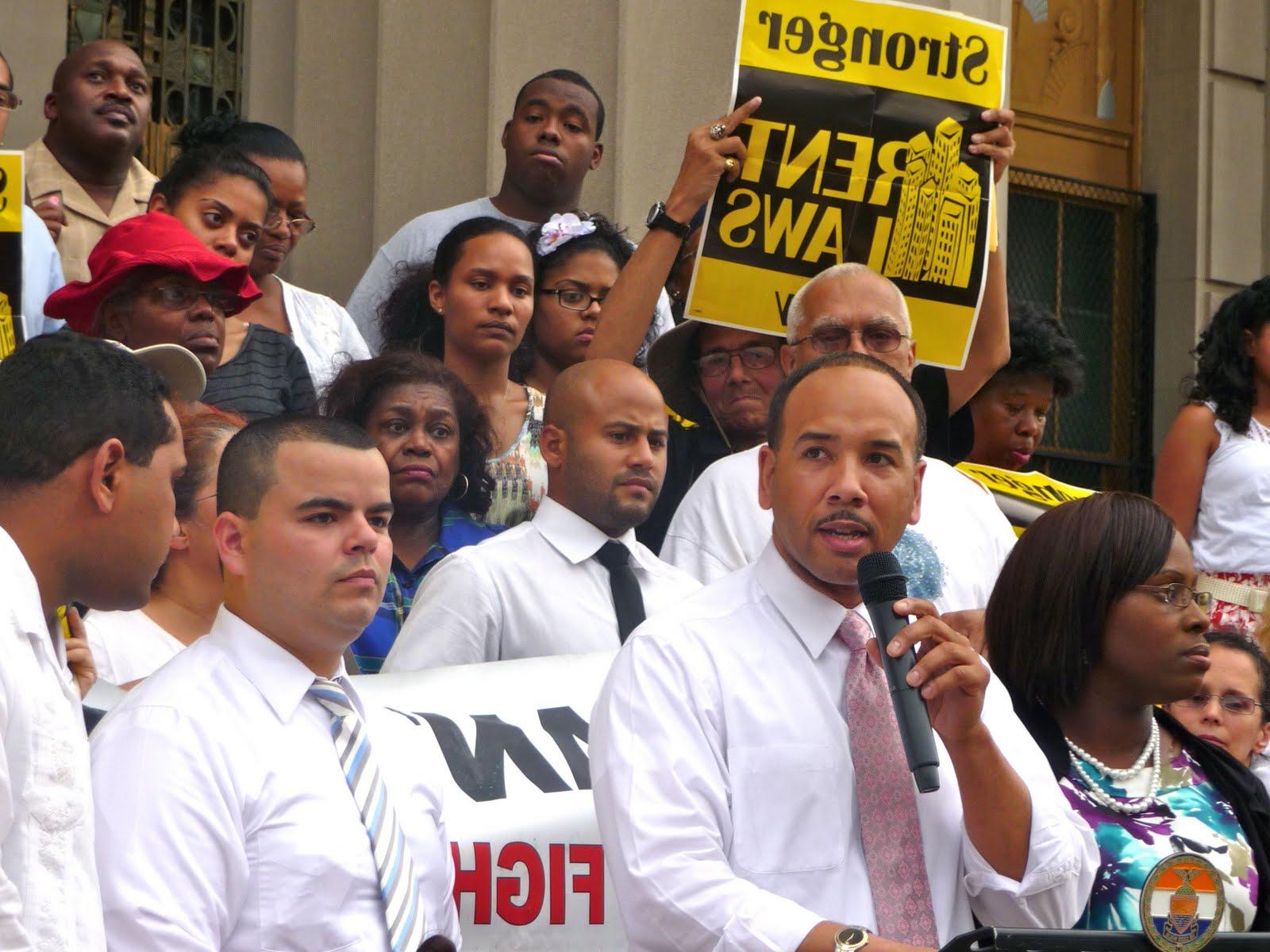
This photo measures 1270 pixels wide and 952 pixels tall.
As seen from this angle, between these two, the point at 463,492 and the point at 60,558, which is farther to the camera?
the point at 463,492

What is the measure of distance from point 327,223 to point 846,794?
20.2ft

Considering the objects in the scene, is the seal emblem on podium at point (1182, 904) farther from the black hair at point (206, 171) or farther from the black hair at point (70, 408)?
the black hair at point (206, 171)

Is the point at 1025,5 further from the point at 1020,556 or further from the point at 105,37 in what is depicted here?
the point at 1020,556

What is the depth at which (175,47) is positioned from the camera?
30.0ft

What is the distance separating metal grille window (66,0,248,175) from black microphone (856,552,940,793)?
608cm

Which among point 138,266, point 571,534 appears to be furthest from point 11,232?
point 571,534

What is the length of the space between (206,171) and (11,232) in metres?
0.92

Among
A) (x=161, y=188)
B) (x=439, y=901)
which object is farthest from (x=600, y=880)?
(x=161, y=188)

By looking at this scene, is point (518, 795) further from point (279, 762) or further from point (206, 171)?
point (206, 171)

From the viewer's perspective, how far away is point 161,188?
252 inches

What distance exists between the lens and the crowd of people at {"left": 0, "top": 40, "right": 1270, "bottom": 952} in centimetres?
328

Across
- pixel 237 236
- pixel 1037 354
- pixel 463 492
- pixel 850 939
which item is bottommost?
pixel 850 939

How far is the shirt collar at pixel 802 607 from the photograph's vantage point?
3.64 metres

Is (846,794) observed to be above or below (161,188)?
below
